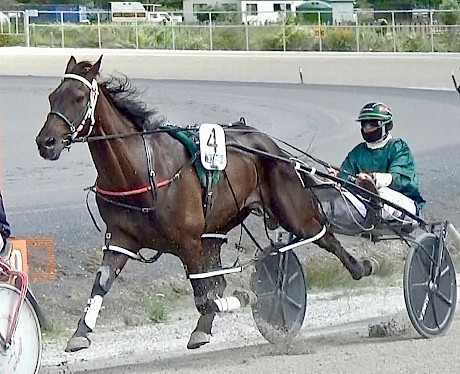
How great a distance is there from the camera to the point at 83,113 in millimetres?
6691

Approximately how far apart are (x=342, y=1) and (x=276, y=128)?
50.8 meters

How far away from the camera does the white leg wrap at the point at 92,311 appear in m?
6.79

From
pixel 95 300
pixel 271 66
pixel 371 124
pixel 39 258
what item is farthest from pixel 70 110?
pixel 271 66

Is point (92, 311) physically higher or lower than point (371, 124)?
lower

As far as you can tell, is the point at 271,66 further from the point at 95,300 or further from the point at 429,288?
the point at 95,300

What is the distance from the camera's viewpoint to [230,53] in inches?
1464

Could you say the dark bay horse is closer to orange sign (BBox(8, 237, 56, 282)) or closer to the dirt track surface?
the dirt track surface

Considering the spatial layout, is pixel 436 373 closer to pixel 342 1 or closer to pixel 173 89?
pixel 173 89

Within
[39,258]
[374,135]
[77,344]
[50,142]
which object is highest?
[50,142]

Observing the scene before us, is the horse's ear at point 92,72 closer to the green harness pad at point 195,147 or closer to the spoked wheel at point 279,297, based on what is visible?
the green harness pad at point 195,147

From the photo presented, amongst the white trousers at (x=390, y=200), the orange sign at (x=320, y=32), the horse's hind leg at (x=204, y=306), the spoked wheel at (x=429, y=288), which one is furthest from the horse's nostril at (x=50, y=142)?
the orange sign at (x=320, y=32)

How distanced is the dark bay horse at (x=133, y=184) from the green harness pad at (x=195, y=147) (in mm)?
36

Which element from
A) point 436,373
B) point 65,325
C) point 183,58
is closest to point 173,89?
point 183,58

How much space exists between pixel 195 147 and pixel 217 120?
617 inches
